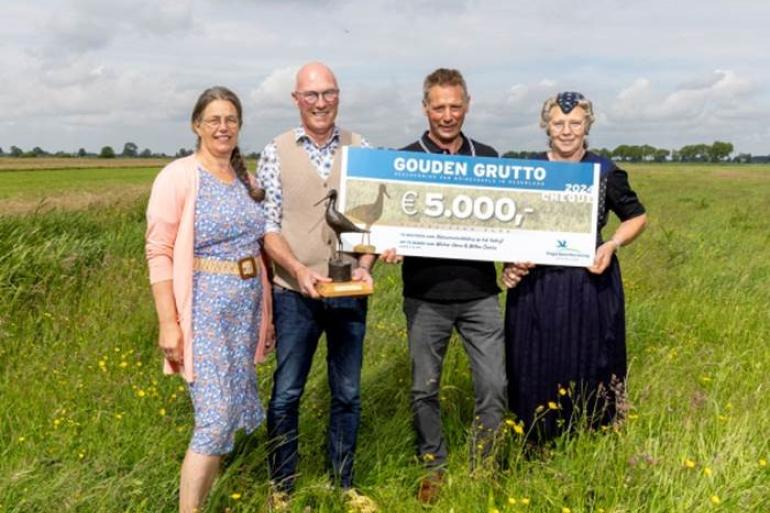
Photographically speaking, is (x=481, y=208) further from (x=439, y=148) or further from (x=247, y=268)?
(x=247, y=268)

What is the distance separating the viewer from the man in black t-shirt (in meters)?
3.68

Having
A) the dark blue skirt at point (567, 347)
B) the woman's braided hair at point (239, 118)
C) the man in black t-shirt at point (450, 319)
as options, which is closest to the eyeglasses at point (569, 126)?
the man in black t-shirt at point (450, 319)

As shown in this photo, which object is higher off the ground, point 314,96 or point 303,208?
point 314,96

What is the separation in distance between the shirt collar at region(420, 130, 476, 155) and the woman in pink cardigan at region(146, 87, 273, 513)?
1.06m

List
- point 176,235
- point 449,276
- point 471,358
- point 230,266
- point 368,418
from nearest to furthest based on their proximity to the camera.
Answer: point 176,235 → point 230,266 → point 449,276 → point 471,358 → point 368,418

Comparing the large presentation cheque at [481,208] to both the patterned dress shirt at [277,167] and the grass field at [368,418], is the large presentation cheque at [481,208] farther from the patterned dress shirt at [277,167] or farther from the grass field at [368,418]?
the grass field at [368,418]

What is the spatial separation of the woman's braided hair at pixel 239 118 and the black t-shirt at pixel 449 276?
0.90m

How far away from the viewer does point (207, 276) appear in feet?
10.1

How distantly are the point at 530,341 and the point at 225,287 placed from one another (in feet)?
5.38

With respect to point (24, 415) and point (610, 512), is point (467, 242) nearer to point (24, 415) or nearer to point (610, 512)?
point (610, 512)

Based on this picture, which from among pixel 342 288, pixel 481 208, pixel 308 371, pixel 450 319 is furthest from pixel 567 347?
pixel 308 371

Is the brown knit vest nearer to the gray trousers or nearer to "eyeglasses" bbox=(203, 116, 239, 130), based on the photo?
"eyeglasses" bbox=(203, 116, 239, 130)

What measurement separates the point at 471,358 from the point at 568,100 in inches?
58.9

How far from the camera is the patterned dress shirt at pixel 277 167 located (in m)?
3.43
